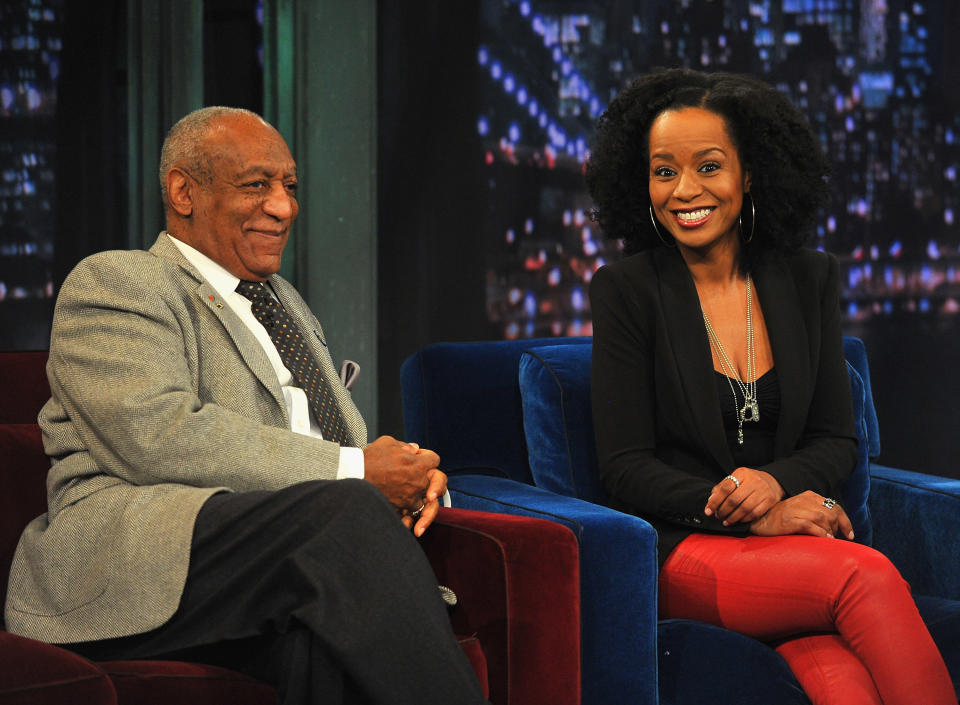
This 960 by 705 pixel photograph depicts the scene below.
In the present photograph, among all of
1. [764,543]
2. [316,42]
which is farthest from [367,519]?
[316,42]

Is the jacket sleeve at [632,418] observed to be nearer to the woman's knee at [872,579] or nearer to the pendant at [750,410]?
the pendant at [750,410]

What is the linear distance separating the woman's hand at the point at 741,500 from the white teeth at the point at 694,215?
0.56 meters

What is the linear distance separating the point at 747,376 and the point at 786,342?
11 cm

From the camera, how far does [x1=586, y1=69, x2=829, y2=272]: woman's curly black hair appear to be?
2260 millimetres

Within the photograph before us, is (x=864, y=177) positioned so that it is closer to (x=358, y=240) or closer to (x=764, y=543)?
(x=358, y=240)

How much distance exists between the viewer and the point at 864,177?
Answer: 148 inches

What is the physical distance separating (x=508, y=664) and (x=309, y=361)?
0.72 metres

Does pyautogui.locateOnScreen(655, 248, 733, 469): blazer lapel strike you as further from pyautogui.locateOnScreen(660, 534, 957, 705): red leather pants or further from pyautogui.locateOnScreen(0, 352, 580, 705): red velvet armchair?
pyautogui.locateOnScreen(0, 352, 580, 705): red velvet armchair

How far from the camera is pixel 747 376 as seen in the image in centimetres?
220

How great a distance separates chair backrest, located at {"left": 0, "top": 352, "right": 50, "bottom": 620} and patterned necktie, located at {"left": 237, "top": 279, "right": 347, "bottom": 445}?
0.48m

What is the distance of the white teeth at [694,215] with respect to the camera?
7.31 feet

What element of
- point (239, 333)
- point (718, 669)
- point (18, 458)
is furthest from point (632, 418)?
point (18, 458)

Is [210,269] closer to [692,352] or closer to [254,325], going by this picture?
[254,325]

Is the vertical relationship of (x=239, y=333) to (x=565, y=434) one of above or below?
above
